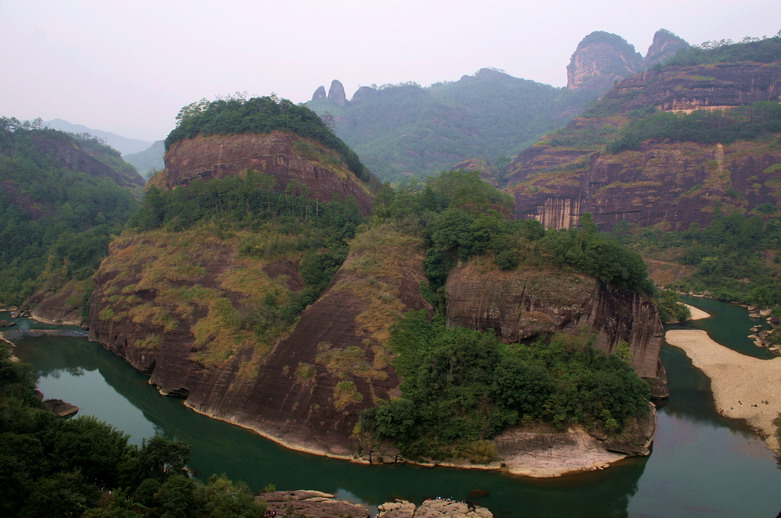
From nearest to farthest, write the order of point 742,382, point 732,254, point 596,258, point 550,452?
point 550,452
point 596,258
point 742,382
point 732,254

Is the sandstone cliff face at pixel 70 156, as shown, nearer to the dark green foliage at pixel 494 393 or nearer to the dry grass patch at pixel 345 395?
the dry grass patch at pixel 345 395

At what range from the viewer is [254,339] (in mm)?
29328

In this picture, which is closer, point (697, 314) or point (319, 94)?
point (697, 314)

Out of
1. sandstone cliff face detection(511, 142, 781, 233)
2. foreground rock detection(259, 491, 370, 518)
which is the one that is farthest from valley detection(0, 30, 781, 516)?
sandstone cliff face detection(511, 142, 781, 233)

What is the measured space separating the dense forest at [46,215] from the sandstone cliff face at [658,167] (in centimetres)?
6467

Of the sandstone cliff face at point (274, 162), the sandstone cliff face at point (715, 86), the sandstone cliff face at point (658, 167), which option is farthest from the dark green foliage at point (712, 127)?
the sandstone cliff face at point (274, 162)

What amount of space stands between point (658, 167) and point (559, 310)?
64.9m

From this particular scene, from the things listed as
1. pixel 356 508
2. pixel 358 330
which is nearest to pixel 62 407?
pixel 358 330

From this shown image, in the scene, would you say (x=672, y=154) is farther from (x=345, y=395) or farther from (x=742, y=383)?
(x=345, y=395)

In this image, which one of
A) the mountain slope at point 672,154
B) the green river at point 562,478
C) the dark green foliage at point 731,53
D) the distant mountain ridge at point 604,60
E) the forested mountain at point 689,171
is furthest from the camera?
the distant mountain ridge at point 604,60

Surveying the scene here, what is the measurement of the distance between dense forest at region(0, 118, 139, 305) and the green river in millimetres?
27355

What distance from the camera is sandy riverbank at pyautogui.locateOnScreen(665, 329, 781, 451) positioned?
26395mm

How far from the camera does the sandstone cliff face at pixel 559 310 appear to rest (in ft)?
86.1

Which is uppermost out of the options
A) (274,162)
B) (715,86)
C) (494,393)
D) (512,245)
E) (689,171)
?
(715,86)
